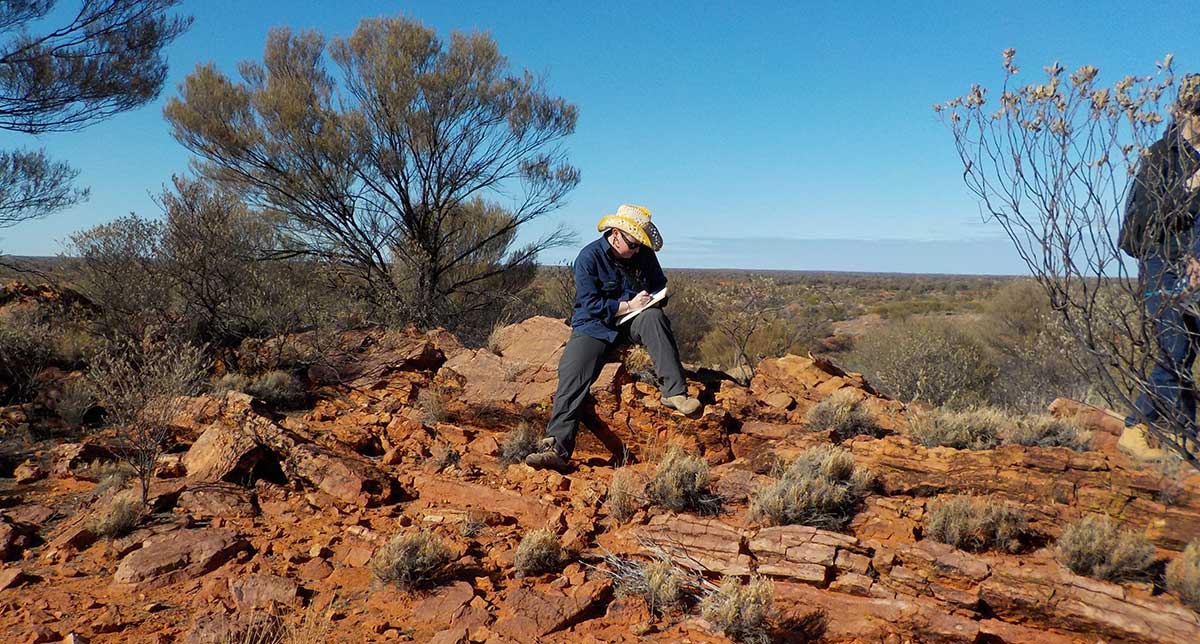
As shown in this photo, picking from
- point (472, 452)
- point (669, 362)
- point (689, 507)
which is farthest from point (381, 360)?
point (689, 507)

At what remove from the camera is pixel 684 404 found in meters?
4.91

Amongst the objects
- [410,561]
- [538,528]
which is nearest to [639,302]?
[538,528]

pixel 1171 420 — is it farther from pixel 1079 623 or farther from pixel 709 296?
pixel 709 296

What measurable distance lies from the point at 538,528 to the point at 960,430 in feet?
9.59

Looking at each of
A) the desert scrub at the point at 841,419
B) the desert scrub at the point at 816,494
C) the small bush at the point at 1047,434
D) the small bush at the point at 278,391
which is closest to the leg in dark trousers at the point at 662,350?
the desert scrub at the point at 841,419

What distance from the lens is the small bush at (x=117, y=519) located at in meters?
3.99

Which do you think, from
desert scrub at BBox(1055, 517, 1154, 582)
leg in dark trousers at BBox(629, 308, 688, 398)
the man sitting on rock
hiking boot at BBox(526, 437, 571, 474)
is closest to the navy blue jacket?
the man sitting on rock

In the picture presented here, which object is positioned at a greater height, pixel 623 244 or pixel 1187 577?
pixel 623 244

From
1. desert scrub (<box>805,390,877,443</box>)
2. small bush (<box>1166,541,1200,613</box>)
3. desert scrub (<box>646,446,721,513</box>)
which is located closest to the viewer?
small bush (<box>1166,541,1200,613</box>)

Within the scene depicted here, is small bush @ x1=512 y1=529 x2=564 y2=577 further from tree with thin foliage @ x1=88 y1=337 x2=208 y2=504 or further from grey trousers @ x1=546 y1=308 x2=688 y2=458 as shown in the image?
tree with thin foliage @ x1=88 y1=337 x2=208 y2=504

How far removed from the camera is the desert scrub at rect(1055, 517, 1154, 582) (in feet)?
10.2

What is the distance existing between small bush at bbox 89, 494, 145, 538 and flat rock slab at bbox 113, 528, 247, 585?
0.99 feet

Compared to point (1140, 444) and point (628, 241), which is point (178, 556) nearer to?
point (628, 241)

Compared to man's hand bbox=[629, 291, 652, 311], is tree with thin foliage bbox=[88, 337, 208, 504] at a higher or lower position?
lower
